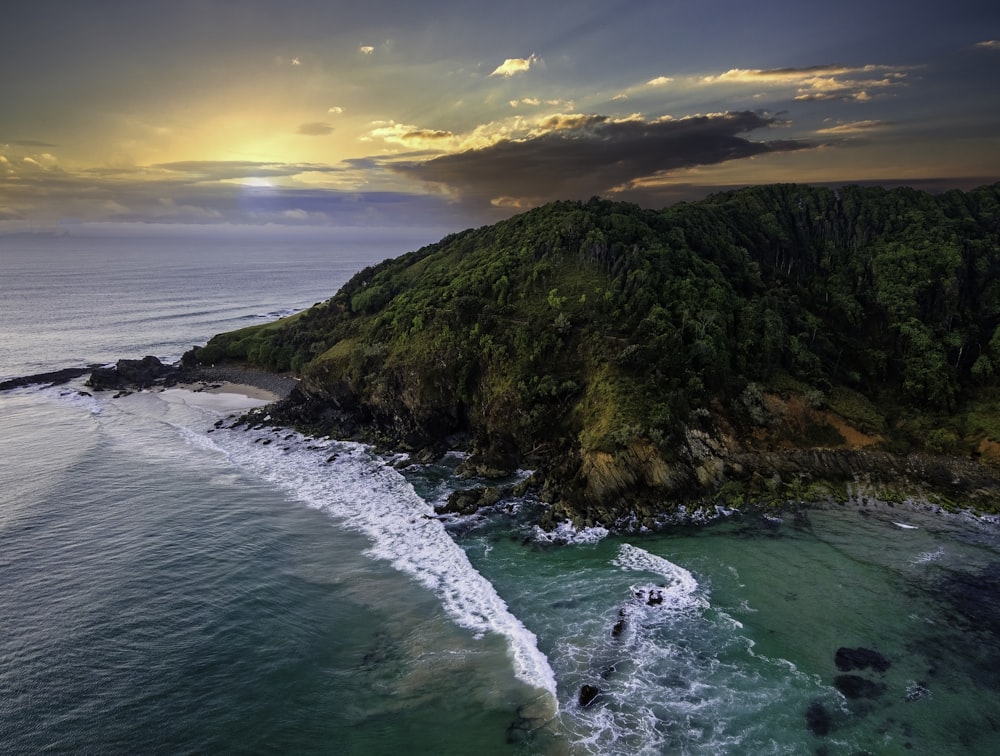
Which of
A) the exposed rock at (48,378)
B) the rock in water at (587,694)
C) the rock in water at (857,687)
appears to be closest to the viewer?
the rock in water at (587,694)

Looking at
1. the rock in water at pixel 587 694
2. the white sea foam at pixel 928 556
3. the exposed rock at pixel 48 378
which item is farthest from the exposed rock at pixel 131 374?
the white sea foam at pixel 928 556

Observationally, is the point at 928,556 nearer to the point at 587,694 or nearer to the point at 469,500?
the point at 587,694

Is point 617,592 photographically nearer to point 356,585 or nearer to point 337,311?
point 356,585

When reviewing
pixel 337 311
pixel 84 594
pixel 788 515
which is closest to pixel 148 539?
pixel 84 594

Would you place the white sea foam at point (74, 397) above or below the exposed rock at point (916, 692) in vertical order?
above

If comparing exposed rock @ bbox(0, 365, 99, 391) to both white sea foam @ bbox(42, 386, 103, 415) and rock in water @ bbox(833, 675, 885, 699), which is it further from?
rock in water @ bbox(833, 675, 885, 699)

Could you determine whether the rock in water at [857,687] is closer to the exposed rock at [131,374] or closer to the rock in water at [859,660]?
the rock in water at [859,660]
